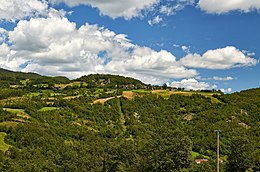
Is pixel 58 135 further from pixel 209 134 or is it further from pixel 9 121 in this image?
pixel 209 134

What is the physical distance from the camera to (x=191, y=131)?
153 meters

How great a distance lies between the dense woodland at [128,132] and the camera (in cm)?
8606

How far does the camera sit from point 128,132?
16012 cm

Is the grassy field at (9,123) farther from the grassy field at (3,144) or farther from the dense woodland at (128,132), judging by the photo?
the grassy field at (3,144)

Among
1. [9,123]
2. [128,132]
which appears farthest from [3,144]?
[128,132]

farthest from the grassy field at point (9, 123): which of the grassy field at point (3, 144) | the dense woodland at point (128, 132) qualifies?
the grassy field at point (3, 144)

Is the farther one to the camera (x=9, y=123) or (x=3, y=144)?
(x=9, y=123)

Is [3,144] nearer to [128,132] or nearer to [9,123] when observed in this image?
[9,123]

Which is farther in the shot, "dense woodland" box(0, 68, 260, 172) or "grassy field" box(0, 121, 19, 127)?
"grassy field" box(0, 121, 19, 127)

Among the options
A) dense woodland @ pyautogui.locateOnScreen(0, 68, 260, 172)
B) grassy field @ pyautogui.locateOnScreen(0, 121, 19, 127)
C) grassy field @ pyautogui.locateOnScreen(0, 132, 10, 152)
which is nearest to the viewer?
dense woodland @ pyautogui.locateOnScreen(0, 68, 260, 172)

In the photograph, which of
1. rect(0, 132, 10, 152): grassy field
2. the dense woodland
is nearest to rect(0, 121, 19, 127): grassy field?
the dense woodland

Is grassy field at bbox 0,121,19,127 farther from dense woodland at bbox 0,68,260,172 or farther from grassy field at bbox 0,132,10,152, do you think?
grassy field at bbox 0,132,10,152

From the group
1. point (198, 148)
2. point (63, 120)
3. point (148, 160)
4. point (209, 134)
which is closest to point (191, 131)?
point (209, 134)

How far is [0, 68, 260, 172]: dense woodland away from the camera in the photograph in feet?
282
